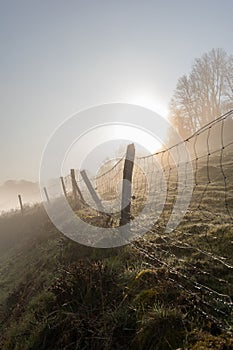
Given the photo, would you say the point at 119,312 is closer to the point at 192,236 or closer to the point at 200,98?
the point at 192,236

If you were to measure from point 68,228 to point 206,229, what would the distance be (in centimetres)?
499

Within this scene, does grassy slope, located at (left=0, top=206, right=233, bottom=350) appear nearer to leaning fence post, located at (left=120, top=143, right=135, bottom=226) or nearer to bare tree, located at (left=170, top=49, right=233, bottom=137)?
leaning fence post, located at (left=120, top=143, right=135, bottom=226)

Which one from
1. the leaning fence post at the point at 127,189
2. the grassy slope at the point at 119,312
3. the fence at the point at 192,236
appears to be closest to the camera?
the grassy slope at the point at 119,312

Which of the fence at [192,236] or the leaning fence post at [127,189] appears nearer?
the fence at [192,236]

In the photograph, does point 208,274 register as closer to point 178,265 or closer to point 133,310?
point 178,265

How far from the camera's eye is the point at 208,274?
4516 millimetres

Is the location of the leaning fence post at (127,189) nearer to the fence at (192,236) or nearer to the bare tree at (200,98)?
the fence at (192,236)

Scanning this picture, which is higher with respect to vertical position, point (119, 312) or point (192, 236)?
point (192, 236)

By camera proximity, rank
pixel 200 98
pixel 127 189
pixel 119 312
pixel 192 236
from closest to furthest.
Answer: pixel 119 312, pixel 192 236, pixel 127 189, pixel 200 98

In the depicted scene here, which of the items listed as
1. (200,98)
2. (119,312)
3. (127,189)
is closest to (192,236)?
(127,189)

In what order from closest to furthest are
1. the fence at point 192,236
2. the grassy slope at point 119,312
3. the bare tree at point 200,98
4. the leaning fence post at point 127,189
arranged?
the grassy slope at point 119,312
the fence at point 192,236
the leaning fence post at point 127,189
the bare tree at point 200,98

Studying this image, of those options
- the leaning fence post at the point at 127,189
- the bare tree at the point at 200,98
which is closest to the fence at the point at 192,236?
the leaning fence post at the point at 127,189

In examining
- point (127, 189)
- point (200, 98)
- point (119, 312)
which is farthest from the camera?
point (200, 98)

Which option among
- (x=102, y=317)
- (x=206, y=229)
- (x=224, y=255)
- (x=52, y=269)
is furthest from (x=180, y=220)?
(x=102, y=317)
